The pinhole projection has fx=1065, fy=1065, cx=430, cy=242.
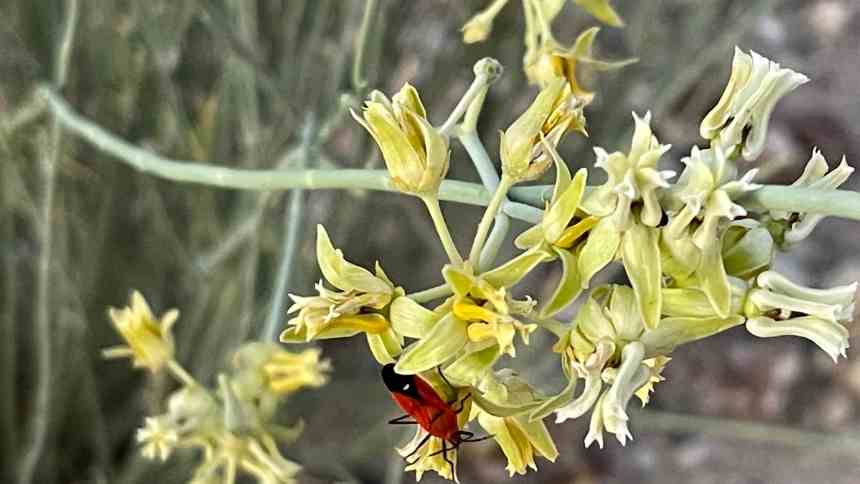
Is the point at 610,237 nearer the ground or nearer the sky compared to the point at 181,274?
nearer the sky

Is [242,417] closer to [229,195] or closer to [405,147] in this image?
[405,147]

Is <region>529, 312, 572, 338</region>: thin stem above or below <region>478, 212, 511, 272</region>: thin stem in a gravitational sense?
below

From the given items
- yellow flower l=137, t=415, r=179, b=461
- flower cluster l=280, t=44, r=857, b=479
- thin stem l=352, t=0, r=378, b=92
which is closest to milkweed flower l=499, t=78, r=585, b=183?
flower cluster l=280, t=44, r=857, b=479

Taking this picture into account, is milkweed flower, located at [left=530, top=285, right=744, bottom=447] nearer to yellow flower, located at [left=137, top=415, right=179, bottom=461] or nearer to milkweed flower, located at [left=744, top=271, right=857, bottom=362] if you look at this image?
milkweed flower, located at [left=744, top=271, right=857, bottom=362]

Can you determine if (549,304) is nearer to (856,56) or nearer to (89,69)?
(89,69)

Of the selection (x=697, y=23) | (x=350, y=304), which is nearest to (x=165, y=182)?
(x=697, y=23)

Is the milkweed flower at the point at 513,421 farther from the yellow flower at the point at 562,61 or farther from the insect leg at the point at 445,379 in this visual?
the yellow flower at the point at 562,61
